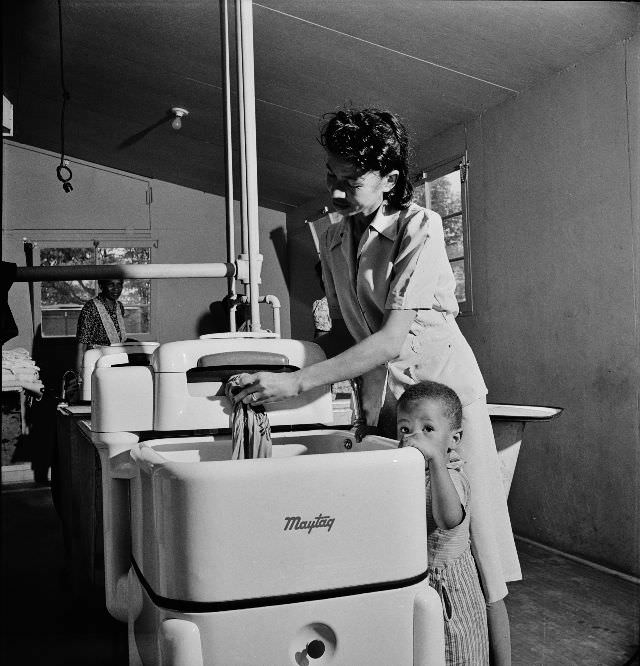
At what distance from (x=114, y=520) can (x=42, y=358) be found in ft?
20.3

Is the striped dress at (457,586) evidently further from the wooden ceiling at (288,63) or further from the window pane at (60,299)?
the window pane at (60,299)

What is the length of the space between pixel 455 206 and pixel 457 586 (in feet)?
10.5

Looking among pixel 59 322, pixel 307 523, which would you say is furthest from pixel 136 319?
pixel 307 523

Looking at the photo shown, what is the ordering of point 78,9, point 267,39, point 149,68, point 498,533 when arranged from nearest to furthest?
point 498,533, point 267,39, point 78,9, point 149,68

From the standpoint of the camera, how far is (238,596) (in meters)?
0.97

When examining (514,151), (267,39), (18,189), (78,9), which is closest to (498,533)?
(514,151)

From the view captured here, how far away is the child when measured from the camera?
4.40 ft

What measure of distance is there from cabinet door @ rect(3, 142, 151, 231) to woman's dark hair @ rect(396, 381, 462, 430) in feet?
20.6

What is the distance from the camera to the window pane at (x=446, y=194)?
4312 mm

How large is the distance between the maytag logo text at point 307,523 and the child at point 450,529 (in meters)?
0.33

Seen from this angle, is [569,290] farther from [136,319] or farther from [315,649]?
[136,319]

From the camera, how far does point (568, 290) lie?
11.1 feet

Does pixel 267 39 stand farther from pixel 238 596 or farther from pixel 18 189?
pixel 18 189

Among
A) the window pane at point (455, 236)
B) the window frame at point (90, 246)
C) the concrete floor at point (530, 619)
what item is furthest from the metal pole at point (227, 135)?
the window frame at point (90, 246)
